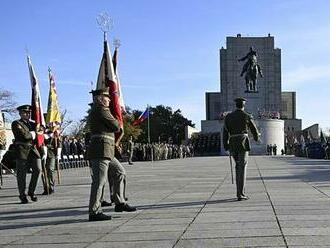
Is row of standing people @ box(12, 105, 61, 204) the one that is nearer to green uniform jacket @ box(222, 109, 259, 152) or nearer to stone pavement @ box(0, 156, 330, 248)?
stone pavement @ box(0, 156, 330, 248)

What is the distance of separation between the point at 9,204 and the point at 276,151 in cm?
7011

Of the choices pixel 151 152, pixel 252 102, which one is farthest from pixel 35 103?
pixel 252 102

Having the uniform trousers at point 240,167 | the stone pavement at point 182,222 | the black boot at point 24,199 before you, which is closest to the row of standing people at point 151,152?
the black boot at point 24,199

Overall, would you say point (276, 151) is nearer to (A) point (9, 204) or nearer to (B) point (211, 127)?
(B) point (211, 127)

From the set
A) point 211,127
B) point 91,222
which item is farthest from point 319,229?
point 211,127

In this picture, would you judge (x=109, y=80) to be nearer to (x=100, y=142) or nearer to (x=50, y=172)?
(x=100, y=142)

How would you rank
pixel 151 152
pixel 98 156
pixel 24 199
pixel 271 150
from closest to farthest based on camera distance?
pixel 98 156 → pixel 24 199 → pixel 151 152 → pixel 271 150

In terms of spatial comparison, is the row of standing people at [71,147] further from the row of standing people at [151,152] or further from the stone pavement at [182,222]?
the stone pavement at [182,222]

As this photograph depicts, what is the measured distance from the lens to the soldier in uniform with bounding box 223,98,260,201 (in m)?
12.6

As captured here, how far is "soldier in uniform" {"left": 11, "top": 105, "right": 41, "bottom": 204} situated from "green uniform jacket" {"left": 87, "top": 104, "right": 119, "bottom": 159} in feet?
12.8

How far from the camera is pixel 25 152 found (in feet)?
44.0

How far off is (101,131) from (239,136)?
392cm

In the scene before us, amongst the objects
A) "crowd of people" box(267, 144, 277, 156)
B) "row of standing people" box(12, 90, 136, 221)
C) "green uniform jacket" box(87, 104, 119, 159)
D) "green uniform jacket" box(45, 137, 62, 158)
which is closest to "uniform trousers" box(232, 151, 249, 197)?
"row of standing people" box(12, 90, 136, 221)

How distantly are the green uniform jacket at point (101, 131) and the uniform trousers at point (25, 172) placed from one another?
12.5ft
